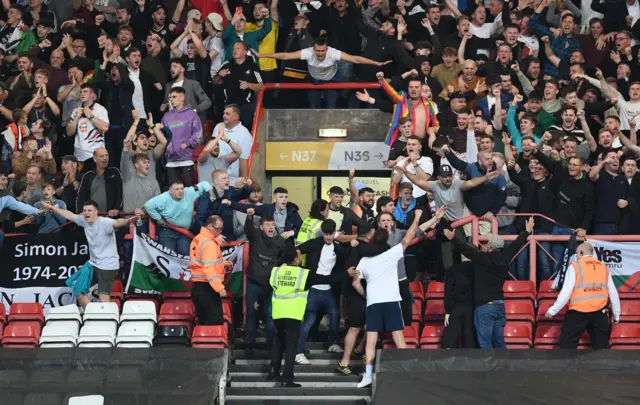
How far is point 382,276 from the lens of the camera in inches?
727

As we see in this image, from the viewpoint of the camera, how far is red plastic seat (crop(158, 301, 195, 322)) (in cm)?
1950

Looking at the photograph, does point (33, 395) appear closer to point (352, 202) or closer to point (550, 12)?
point (352, 202)

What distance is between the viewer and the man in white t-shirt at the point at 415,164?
20266mm

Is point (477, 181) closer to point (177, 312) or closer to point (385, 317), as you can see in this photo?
point (385, 317)

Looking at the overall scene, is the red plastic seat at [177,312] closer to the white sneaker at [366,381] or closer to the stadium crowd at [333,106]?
the stadium crowd at [333,106]

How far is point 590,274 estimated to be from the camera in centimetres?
1842

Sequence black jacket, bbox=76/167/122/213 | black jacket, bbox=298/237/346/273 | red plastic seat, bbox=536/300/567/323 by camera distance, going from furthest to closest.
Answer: black jacket, bbox=76/167/122/213 < red plastic seat, bbox=536/300/567/323 < black jacket, bbox=298/237/346/273

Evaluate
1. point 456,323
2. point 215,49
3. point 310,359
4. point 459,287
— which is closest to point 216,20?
point 215,49

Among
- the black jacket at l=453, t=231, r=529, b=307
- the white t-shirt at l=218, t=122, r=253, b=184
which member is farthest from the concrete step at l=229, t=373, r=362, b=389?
the white t-shirt at l=218, t=122, r=253, b=184

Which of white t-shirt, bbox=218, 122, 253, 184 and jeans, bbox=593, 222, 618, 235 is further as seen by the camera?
white t-shirt, bbox=218, 122, 253, 184

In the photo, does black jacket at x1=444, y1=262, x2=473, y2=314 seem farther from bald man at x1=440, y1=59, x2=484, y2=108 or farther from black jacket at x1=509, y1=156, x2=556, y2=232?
bald man at x1=440, y1=59, x2=484, y2=108

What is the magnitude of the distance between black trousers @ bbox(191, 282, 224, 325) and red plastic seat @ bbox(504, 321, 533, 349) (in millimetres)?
3512

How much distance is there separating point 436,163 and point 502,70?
89.9 inches

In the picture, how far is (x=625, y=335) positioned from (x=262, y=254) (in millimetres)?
4584
